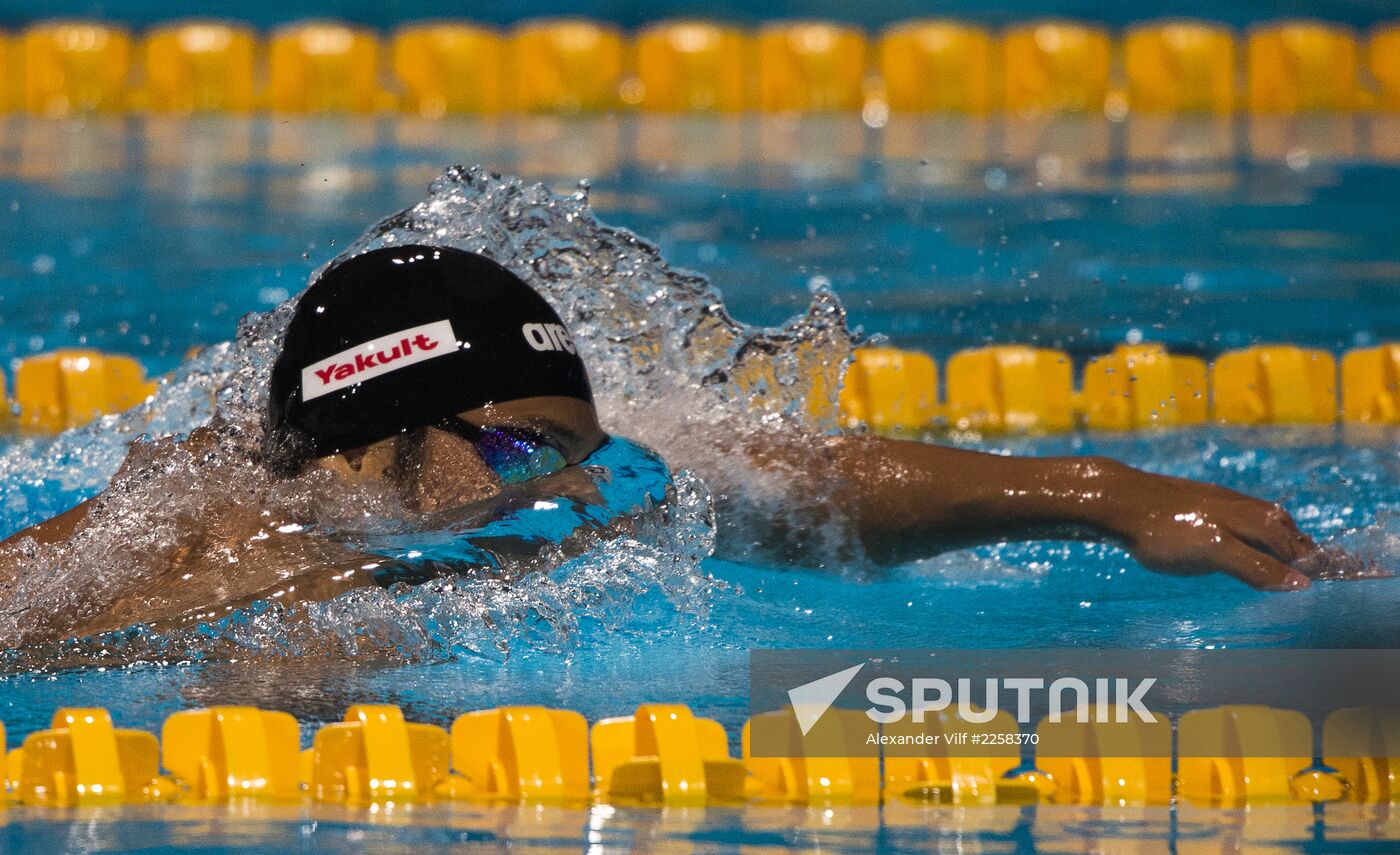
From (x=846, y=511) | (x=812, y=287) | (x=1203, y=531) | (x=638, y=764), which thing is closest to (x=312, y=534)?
(x=638, y=764)

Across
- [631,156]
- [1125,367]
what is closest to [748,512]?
[1125,367]

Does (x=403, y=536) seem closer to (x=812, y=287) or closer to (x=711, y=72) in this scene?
(x=812, y=287)

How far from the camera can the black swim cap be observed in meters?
2.18

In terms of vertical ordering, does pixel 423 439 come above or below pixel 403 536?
above

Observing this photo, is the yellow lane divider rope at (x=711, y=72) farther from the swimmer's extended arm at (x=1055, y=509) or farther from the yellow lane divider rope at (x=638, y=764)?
the yellow lane divider rope at (x=638, y=764)

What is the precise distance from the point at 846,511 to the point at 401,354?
760 mm

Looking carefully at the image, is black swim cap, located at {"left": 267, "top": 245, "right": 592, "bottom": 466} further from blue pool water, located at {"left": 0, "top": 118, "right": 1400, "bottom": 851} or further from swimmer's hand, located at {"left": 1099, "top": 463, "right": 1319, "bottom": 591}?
swimmer's hand, located at {"left": 1099, "top": 463, "right": 1319, "bottom": 591}

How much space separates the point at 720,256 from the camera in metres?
6.23

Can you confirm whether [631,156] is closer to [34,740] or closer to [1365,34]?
[1365,34]

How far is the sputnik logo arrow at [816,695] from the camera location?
6.23 ft

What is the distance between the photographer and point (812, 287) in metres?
5.81

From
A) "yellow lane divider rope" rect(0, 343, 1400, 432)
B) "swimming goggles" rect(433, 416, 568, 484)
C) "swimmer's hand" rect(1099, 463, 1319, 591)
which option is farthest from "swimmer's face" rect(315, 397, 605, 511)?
"yellow lane divider rope" rect(0, 343, 1400, 432)

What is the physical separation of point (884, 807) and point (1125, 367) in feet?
9.69

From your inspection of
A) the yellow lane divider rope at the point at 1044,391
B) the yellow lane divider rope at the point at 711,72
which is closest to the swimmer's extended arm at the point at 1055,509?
the yellow lane divider rope at the point at 1044,391
